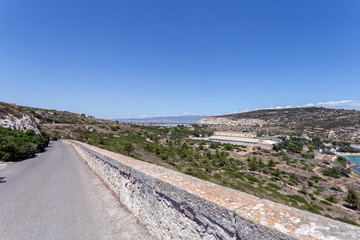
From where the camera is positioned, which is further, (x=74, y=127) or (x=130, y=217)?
(x=74, y=127)

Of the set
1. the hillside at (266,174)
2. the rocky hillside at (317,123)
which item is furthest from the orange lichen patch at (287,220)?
the rocky hillside at (317,123)

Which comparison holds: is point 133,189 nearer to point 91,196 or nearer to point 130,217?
point 130,217

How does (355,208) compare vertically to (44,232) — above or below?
below

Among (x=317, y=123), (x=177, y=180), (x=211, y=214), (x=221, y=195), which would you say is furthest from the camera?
(x=317, y=123)

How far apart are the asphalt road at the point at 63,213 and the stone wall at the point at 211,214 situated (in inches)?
21.7

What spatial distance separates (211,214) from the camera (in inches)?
89.4

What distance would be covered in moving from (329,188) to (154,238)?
3713cm

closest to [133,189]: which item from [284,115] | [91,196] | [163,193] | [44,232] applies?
[163,193]

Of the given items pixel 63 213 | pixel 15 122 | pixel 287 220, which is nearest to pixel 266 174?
pixel 63 213

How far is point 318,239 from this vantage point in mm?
1521

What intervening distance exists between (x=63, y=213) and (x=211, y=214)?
4300 millimetres

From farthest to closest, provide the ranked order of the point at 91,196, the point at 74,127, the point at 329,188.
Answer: the point at 74,127, the point at 329,188, the point at 91,196

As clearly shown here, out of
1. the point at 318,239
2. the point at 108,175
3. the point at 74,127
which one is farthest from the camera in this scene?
the point at 74,127

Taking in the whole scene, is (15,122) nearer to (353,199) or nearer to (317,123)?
(353,199)
